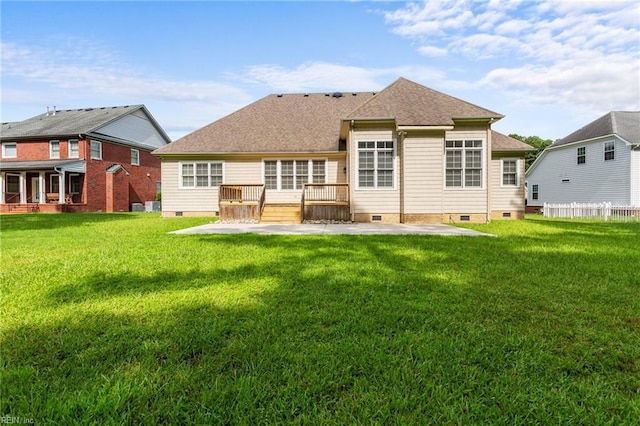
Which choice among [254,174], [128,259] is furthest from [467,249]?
[254,174]

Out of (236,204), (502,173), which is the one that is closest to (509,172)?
(502,173)

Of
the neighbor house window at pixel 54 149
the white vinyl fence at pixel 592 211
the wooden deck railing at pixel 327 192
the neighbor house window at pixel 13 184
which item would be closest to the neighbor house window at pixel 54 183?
the neighbor house window at pixel 54 149

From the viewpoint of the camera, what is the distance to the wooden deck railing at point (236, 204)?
44.5 feet

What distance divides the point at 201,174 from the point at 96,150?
41.7ft

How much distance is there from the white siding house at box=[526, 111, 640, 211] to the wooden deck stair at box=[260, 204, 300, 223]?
21.6m

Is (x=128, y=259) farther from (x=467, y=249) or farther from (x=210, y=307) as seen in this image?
(x=467, y=249)

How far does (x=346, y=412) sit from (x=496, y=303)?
8.01 ft

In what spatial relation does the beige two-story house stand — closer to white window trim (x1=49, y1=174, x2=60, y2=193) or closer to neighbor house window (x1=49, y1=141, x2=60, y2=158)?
white window trim (x1=49, y1=174, x2=60, y2=193)

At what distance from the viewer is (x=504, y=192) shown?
1577cm

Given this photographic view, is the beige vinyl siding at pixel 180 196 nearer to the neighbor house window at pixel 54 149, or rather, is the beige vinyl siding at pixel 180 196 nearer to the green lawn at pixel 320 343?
the green lawn at pixel 320 343

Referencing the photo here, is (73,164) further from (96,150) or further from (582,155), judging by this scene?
(582,155)

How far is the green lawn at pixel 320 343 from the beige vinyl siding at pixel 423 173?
24.9 ft

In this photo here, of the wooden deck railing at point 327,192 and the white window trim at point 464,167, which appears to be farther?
the wooden deck railing at point 327,192

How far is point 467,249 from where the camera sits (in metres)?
6.46
